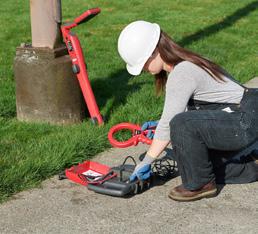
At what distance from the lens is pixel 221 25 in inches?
402

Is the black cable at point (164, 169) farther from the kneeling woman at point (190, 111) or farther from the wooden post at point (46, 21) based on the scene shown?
the wooden post at point (46, 21)

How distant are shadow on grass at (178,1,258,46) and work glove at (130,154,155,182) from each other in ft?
16.8

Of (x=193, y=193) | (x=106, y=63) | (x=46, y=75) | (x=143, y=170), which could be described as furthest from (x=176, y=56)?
(x=106, y=63)

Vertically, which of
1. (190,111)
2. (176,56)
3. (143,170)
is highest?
(176,56)

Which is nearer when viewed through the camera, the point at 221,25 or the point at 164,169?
the point at 164,169

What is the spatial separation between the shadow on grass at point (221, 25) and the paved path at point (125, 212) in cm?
512

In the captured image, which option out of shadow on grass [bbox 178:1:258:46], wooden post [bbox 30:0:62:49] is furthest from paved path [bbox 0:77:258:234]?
shadow on grass [bbox 178:1:258:46]

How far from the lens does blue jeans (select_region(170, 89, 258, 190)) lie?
3580mm

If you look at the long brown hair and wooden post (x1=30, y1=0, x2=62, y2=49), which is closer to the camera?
the long brown hair

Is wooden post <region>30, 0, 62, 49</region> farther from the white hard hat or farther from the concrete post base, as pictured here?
the white hard hat

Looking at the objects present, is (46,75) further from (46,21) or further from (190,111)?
(190,111)

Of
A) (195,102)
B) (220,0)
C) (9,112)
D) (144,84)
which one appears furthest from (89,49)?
(220,0)

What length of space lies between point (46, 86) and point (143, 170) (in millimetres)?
1571

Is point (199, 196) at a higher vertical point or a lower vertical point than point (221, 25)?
higher
